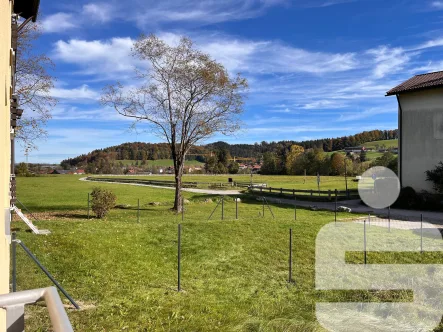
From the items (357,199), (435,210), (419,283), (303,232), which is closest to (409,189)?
(435,210)

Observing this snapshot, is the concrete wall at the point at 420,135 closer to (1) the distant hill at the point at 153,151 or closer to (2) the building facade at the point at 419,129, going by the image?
(2) the building facade at the point at 419,129

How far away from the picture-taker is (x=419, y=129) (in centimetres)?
2323

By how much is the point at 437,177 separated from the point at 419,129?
135 inches

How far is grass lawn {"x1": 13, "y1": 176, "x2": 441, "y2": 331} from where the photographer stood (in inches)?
210

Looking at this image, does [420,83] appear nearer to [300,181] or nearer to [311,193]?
[311,193]

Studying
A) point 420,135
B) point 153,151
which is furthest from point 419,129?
point 153,151

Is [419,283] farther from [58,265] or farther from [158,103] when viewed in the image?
[158,103]

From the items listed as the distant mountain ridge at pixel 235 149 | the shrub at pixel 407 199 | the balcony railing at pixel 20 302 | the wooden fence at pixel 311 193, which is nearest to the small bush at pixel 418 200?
the shrub at pixel 407 199

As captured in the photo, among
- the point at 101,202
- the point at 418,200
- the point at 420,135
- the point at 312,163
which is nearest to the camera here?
the point at 101,202

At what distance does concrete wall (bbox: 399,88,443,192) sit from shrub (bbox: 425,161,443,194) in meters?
0.34

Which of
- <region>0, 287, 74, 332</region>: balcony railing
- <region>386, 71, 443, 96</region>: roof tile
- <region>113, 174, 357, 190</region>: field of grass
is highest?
<region>386, 71, 443, 96</region>: roof tile

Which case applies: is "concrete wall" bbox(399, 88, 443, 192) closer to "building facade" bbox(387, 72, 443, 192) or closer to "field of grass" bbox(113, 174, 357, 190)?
"building facade" bbox(387, 72, 443, 192)

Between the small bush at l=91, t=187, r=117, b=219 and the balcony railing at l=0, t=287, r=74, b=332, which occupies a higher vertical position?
the balcony railing at l=0, t=287, r=74, b=332

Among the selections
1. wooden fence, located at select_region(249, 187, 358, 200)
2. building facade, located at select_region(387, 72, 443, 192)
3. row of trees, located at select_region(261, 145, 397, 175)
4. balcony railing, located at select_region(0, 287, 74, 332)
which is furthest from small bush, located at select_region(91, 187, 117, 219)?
row of trees, located at select_region(261, 145, 397, 175)
